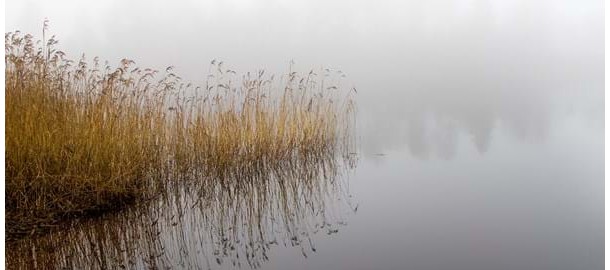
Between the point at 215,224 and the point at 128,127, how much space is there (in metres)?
0.39

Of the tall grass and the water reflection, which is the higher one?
the tall grass

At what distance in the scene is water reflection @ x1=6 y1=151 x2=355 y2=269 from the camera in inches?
90.6

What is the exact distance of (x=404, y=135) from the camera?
2453mm

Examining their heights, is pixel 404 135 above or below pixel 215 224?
above

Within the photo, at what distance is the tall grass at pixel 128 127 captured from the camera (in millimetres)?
2363

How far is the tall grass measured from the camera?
93.0 inches

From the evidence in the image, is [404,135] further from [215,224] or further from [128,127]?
[128,127]

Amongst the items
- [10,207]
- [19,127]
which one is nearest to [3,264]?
[10,207]

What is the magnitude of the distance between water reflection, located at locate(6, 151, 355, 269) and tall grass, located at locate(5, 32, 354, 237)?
0.04 m

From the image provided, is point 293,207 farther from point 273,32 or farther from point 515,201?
point 515,201

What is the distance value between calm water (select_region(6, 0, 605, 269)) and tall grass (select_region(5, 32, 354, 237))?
5 centimetres

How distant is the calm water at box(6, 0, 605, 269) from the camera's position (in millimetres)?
2357

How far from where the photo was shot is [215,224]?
236 cm

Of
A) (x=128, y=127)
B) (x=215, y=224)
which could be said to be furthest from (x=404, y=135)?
(x=128, y=127)
